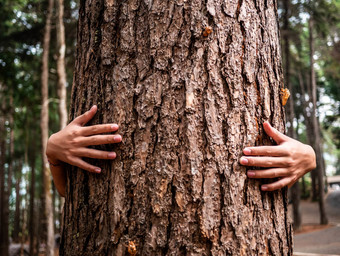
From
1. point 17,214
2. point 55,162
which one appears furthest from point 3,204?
point 55,162

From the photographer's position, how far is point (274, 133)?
1510mm

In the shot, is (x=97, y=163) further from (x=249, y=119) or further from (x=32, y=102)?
(x=32, y=102)

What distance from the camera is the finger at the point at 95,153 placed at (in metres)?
1.46

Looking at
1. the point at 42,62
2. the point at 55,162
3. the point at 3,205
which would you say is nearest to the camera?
the point at 55,162

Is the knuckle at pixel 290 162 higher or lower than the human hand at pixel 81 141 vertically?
lower

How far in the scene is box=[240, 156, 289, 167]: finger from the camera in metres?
1.41

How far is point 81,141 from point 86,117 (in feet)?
0.43

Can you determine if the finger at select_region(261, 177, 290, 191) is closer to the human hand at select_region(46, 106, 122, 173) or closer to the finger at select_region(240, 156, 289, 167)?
the finger at select_region(240, 156, 289, 167)

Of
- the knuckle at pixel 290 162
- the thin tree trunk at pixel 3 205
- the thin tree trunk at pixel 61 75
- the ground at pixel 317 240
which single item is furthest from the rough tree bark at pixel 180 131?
the thin tree trunk at pixel 3 205

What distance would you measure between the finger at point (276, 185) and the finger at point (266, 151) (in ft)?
0.44

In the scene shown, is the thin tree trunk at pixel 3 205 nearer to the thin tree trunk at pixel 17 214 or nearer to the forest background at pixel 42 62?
the forest background at pixel 42 62

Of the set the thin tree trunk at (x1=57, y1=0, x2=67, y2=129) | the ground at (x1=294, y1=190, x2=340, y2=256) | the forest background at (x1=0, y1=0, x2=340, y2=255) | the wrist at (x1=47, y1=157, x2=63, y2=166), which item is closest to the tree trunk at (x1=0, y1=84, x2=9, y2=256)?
the forest background at (x1=0, y1=0, x2=340, y2=255)

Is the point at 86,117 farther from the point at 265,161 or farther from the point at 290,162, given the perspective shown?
the point at 290,162

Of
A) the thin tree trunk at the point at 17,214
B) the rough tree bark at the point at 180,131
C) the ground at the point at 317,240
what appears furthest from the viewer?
the thin tree trunk at the point at 17,214
